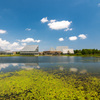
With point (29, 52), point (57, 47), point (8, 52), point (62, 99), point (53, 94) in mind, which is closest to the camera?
point (62, 99)

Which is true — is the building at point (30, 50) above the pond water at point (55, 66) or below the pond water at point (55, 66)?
above

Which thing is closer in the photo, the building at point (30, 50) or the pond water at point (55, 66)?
the pond water at point (55, 66)

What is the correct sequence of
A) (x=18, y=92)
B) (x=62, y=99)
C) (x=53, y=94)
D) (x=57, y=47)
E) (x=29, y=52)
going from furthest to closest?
(x=57, y=47) → (x=29, y=52) → (x=18, y=92) → (x=53, y=94) → (x=62, y=99)

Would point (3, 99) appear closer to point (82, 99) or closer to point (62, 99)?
point (62, 99)

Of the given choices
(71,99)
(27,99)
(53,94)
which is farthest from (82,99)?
(27,99)

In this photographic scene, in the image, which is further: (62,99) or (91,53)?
(91,53)

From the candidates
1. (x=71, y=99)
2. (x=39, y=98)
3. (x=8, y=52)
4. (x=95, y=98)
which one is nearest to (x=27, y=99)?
(x=39, y=98)

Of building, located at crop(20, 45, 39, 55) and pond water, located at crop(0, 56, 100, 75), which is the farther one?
building, located at crop(20, 45, 39, 55)

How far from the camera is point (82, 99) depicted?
175 inches

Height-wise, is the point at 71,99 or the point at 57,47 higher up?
the point at 57,47

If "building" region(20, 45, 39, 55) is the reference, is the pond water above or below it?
below

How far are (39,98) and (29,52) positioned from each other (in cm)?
7196

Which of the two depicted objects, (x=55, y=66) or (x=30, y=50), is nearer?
(x=55, y=66)

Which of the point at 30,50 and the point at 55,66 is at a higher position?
the point at 30,50
